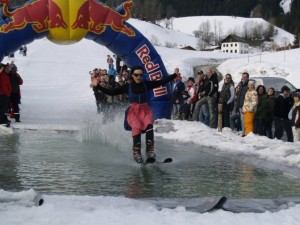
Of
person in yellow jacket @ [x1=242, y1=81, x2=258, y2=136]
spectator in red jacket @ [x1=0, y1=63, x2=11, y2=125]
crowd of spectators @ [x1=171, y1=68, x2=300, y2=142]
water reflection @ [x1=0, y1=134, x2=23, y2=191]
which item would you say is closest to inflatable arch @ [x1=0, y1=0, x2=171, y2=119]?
spectator in red jacket @ [x1=0, y1=63, x2=11, y2=125]

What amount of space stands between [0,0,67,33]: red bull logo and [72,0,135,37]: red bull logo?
542 mm

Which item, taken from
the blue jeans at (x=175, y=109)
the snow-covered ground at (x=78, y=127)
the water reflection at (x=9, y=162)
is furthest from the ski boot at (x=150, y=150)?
the blue jeans at (x=175, y=109)

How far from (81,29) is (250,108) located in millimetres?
4940

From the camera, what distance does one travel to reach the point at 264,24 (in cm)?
14562

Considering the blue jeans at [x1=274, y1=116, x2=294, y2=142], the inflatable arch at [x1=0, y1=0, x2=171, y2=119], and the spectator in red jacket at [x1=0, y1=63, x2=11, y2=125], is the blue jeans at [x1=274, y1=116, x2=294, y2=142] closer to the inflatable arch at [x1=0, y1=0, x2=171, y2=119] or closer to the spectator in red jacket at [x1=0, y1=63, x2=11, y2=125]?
the inflatable arch at [x1=0, y1=0, x2=171, y2=119]

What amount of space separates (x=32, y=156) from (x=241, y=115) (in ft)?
18.0

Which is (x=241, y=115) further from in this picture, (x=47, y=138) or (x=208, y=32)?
(x=208, y=32)

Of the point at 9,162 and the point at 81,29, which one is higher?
the point at 81,29

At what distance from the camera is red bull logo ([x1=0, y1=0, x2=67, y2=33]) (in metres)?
12.8

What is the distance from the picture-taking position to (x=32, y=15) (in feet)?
42.3

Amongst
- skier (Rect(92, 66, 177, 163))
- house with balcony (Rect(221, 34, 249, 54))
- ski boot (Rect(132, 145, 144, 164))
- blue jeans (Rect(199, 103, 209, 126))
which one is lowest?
ski boot (Rect(132, 145, 144, 164))

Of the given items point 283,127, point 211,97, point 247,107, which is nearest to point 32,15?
point 211,97

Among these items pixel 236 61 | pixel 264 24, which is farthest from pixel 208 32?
pixel 236 61

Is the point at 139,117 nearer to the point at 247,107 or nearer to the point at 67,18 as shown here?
the point at 247,107
